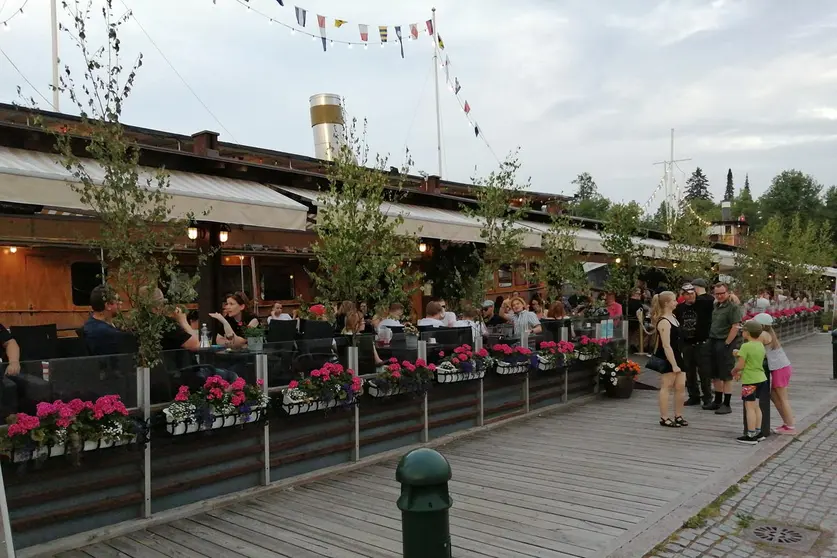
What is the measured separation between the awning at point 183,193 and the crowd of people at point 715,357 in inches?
176

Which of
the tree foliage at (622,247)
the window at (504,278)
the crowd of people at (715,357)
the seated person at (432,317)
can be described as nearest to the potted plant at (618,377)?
the crowd of people at (715,357)

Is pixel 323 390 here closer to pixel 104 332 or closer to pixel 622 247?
pixel 104 332

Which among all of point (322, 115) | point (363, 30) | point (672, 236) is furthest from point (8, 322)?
point (672, 236)

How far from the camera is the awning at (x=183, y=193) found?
18.0 feet

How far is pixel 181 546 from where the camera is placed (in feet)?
13.9

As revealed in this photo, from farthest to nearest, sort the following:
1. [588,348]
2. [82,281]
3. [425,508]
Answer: [82,281], [588,348], [425,508]

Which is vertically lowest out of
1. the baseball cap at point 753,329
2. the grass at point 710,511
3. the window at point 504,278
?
the grass at point 710,511

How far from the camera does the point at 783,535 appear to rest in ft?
14.6

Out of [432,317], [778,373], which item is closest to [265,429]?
[432,317]

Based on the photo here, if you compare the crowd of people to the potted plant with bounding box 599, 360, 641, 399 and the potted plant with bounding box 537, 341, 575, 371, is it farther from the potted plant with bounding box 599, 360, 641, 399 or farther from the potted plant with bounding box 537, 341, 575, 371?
the potted plant with bounding box 537, 341, 575, 371

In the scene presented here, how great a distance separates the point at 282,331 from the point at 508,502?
10.9ft

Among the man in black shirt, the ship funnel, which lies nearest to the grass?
the man in black shirt

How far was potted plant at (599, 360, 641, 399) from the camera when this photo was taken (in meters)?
9.73

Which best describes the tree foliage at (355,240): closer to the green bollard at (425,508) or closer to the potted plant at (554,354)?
the potted plant at (554,354)
